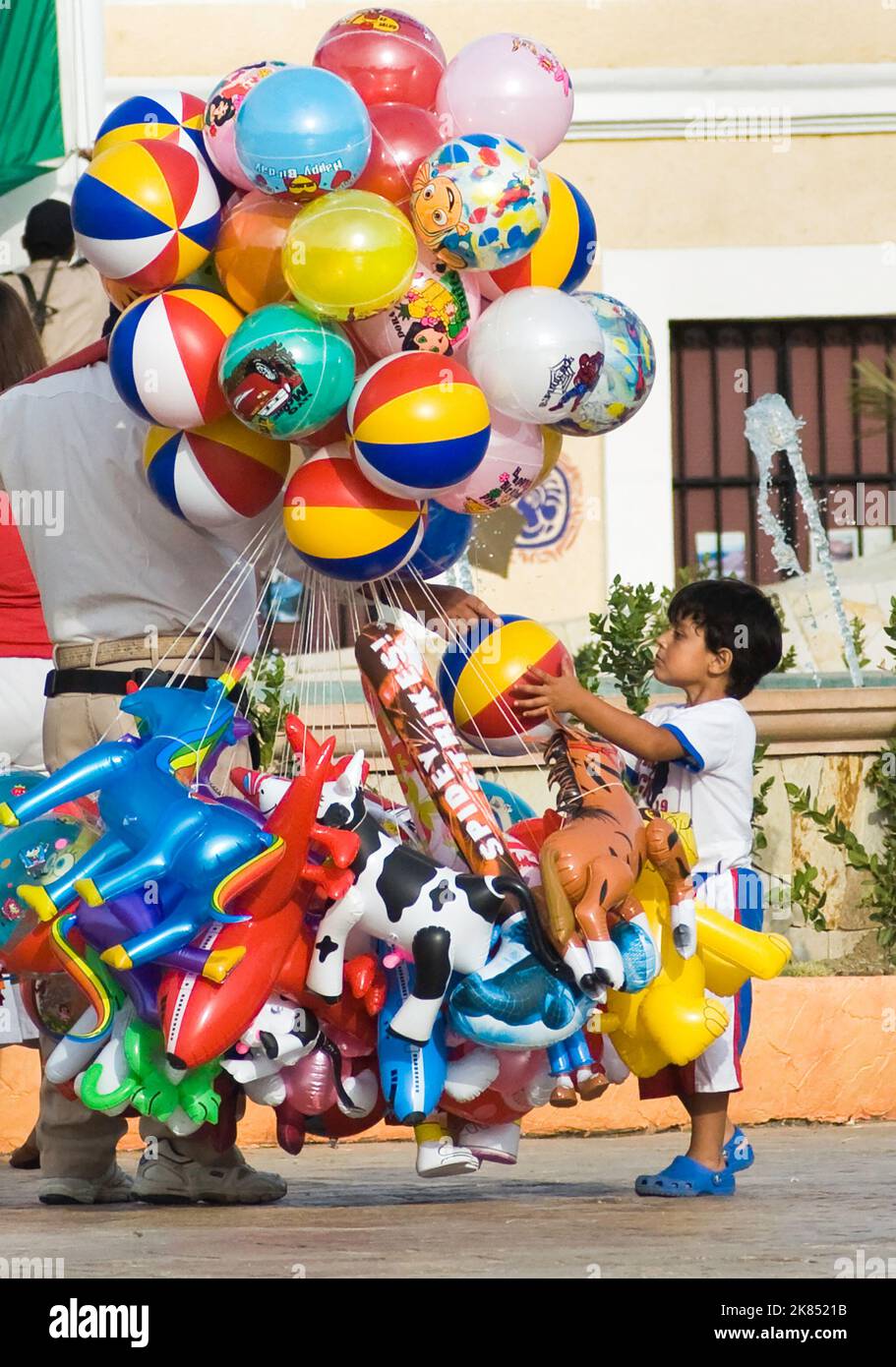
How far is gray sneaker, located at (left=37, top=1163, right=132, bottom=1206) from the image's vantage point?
430 cm

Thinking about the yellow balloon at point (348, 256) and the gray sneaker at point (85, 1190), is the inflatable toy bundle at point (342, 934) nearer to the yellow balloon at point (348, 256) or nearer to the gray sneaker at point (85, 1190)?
the gray sneaker at point (85, 1190)

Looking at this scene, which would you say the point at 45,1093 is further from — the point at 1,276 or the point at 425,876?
the point at 1,276

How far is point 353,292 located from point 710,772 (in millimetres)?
1379

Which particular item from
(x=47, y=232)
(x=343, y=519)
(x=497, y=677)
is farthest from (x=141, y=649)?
(x=47, y=232)

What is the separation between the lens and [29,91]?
11016 mm

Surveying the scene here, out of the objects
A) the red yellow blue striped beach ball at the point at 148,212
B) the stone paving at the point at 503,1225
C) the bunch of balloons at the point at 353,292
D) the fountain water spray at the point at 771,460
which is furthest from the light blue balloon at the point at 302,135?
the fountain water spray at the point at 771,460

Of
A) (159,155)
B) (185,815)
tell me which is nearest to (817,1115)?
(185,815)

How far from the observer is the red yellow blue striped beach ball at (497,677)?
3.98 m

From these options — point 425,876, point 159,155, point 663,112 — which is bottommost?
point 425,876

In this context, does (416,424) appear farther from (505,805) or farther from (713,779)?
(713,779)

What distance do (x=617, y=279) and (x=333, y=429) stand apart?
7.19m
